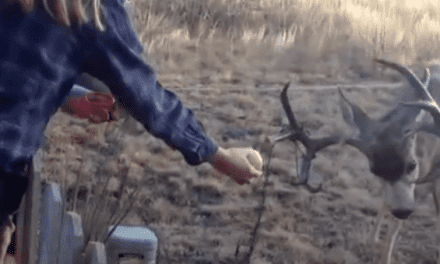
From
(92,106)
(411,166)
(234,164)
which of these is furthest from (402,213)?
(92,106)

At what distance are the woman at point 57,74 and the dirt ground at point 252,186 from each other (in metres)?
0.74

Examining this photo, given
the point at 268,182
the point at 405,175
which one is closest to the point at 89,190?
the point at 268,182

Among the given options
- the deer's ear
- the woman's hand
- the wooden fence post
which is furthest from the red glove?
the deer's ear

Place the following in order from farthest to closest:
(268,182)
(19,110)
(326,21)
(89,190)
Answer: (326,21) < (268,182) < (89,190) < (19,110)

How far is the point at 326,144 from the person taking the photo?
2576 mm

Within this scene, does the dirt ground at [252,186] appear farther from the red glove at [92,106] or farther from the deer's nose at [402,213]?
the red glove at [92,106]

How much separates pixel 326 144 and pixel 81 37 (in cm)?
147

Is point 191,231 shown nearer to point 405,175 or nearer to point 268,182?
point 268,182

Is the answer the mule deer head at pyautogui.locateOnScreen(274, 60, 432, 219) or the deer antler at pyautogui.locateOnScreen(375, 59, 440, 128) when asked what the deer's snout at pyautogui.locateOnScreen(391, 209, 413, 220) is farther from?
the deer antler at pyautogui.locateOnScreen(375, 59, 440, 128)

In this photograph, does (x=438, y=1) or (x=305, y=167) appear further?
(x=438, y=1)

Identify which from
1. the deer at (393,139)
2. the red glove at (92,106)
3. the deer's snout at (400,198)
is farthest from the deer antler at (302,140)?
the red glove at (92,106)

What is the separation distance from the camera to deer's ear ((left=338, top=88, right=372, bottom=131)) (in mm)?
2592

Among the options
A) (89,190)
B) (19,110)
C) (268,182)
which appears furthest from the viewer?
(268,182)

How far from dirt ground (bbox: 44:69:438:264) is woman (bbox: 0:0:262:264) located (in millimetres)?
738
